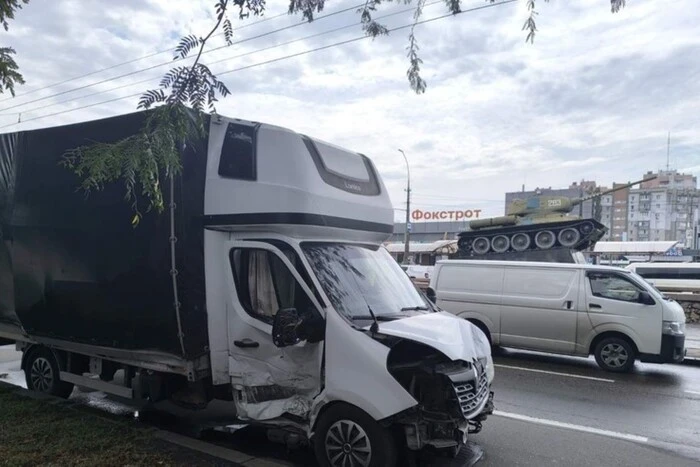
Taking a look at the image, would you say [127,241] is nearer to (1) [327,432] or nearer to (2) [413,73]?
(1) [327,432]

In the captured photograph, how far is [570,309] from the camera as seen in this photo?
9922 mm

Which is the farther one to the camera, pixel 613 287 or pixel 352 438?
pixel 613 287

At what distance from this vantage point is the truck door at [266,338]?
182 inches

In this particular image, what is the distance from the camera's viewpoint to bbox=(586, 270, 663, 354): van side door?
924 centimetres

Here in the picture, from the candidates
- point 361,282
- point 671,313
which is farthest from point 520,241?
point 361,282

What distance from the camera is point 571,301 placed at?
9930 millimetres

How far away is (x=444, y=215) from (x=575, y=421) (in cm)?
7564

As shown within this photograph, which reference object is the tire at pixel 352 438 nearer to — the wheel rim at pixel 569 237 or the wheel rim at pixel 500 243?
the wheel rim at pixel 569 237

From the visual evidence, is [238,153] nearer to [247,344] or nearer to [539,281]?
[247,344]

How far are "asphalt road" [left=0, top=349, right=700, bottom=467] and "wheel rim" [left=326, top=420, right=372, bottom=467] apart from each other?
67 cm

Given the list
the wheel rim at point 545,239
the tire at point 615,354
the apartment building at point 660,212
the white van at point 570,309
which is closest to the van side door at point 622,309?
the white van at point 570,309

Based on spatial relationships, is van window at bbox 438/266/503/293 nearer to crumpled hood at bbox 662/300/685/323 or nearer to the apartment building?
crumpled hood at bbox 662/300/685/323

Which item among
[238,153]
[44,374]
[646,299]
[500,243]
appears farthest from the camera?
[500,243]

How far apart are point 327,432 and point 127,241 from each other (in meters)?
2.69
